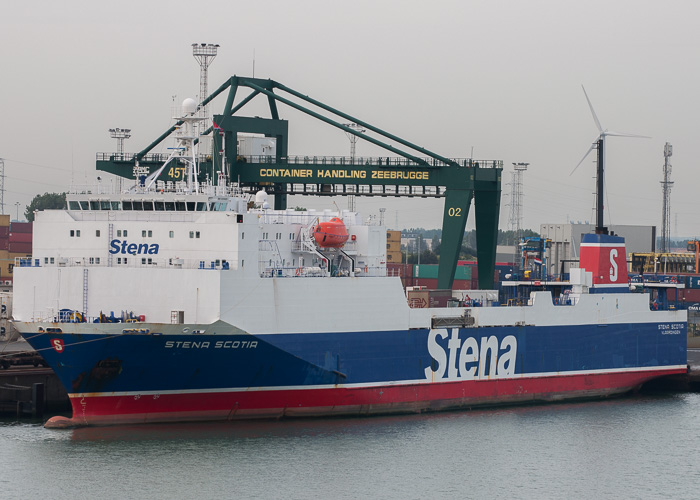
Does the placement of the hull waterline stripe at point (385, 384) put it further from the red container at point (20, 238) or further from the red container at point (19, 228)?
the red container at point (19, 228)

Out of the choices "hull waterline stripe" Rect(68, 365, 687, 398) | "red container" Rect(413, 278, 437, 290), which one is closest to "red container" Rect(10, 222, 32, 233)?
"red container" Rect(413, 278, 437, 290)

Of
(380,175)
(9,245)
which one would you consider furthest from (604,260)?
(9,245)

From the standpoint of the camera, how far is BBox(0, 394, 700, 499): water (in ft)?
86.7

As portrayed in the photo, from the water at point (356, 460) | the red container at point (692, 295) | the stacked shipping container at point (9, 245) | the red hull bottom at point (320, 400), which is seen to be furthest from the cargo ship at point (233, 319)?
the stacked shipping container at point (9, 245)

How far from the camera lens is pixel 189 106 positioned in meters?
34.2

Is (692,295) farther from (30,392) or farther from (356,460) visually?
(30,392)

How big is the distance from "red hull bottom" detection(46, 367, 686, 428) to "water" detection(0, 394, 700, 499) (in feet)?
1.28

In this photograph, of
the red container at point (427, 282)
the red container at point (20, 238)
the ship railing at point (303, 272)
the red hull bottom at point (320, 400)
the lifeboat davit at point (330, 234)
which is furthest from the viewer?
the red container at point (20, 238)

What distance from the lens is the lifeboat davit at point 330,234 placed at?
112 ft

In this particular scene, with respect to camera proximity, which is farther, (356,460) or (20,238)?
(20,238)

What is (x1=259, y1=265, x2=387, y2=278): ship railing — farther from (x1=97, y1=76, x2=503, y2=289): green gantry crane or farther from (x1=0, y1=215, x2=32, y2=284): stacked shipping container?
(x1=0, y1=215, x2=32, y2=284): stacked shipping container

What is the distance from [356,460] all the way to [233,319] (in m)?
5.50

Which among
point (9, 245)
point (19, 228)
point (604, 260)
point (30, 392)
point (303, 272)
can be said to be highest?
point (19, 228)

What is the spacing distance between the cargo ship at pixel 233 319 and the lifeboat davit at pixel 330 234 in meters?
0.07
